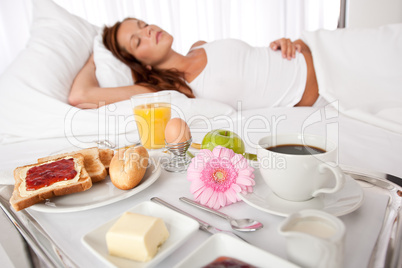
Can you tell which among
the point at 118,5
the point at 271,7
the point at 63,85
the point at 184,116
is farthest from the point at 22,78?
the point at 271,7

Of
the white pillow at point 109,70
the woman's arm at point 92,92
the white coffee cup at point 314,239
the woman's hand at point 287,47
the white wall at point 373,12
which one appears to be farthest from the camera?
the white wall at point 373,12

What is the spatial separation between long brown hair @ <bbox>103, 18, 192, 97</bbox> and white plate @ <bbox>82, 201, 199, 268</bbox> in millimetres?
1147

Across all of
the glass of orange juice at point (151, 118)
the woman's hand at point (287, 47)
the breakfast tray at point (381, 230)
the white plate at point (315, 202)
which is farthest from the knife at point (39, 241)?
the woman's hand at point (287, 47)

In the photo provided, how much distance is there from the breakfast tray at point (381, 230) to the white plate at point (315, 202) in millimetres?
51

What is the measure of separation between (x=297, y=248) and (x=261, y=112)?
104 cm

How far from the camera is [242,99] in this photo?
161cm

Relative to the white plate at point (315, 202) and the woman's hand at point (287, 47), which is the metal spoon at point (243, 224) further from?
the woman's hand at point (287, 47)

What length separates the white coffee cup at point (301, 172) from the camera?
1.37 ft

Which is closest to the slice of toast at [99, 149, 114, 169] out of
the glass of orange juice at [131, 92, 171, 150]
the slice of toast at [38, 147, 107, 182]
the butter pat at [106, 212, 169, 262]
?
the slice of toast at [38, 147, 107, 182]

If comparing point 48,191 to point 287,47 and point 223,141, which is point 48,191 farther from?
point 287,47

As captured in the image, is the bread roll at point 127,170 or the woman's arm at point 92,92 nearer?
the bread roll at point 127,170

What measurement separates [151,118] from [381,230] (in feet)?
2.21

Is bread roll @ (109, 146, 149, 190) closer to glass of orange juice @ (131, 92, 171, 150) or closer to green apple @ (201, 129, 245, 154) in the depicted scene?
green apple @ (201, 129, 245, 154)

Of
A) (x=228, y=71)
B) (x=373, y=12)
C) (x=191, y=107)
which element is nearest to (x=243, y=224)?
(x=191, y=107)
